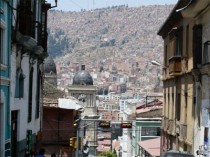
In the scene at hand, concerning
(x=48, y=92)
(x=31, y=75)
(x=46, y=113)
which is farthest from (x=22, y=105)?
(x=48, y=92)

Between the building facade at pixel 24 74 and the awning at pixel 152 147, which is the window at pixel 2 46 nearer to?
the building facade at pixel 24 74

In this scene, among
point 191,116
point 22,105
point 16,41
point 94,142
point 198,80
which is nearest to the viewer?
point 16,41

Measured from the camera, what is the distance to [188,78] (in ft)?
86.7

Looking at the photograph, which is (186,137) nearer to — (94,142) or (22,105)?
(22,105)

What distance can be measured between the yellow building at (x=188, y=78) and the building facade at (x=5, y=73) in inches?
310

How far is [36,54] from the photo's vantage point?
69.5 ft

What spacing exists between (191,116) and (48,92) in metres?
19.2

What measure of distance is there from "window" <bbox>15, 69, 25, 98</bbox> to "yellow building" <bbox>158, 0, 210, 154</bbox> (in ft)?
21.5

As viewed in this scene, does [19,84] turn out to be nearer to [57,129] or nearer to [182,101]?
[182,101]

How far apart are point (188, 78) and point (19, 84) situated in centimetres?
1005

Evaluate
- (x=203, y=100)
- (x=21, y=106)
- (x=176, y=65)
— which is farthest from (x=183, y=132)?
(x=21, y=106)

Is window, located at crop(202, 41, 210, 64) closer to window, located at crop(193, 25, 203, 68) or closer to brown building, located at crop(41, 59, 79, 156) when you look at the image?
window, located at crop(193, 25, 203, 68)

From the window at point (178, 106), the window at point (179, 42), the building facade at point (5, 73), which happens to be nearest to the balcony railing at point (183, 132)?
the window at point (178, 106)

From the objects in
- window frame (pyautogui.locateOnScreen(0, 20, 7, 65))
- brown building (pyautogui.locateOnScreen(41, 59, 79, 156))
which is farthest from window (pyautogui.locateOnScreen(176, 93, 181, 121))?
window frame (pyautogui.locateOnScreen(0, 20, 7, 65))
